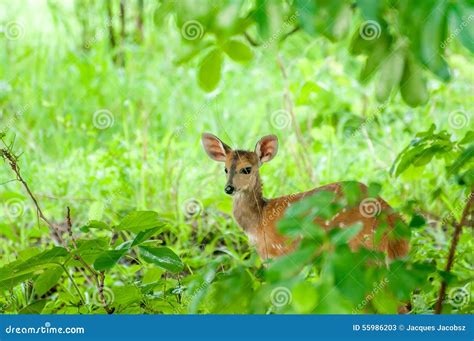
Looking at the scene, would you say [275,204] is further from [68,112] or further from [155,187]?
[68,112]

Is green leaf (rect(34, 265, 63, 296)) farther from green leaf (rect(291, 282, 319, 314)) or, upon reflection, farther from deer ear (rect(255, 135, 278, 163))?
green leaf (rect(291, 282, 319, 314))

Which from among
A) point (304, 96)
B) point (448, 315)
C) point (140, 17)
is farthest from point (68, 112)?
point (448, 315)

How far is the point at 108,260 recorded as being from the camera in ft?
4.94

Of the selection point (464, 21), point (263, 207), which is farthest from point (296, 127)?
point (464, 21)

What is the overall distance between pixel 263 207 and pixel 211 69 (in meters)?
0.67

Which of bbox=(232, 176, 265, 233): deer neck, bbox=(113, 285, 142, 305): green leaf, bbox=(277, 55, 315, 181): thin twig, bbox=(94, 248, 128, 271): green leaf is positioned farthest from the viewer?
bbox=(277, 55, 315, 181): thin twig

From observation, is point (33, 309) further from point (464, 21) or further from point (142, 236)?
point (464, 21)

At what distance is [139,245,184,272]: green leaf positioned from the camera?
5.10 ft

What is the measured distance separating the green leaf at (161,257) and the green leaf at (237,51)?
37 centimetres

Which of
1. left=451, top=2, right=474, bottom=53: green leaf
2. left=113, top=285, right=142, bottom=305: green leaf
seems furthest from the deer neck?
left=451, top=2, right=474, bottom=53: green leaf

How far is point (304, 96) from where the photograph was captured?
8.85ft

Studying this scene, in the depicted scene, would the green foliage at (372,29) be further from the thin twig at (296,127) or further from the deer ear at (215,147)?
the thin twig at (296,127)

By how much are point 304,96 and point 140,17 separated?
174cm

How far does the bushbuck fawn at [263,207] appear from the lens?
1.86 meters
